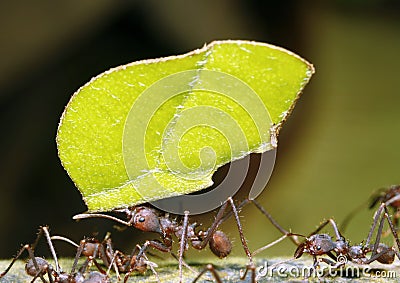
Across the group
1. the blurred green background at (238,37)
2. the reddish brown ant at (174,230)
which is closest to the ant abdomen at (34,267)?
the reddish brown ant at (174,230)

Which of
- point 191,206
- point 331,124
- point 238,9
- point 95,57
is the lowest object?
point 191,206

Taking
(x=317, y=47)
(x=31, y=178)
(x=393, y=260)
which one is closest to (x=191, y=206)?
(x=393, y=260)

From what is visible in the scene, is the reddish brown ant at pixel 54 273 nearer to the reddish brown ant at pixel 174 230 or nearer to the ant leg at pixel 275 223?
the reddish brown ant at pixel 174 230

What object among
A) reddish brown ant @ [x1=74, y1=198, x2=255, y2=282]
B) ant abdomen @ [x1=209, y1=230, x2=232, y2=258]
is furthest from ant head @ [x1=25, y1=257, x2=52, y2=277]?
ant abdomen @ [x1=209, y1=230, x2=232, y2=258]

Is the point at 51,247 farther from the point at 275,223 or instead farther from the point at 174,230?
the point at 275,223

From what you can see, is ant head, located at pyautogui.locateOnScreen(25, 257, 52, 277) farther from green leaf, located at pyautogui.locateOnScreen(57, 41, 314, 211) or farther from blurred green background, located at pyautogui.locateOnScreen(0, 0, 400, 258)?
blurred green background, located at pyautogui.locateOnScreen(0, 0, 400, 258)

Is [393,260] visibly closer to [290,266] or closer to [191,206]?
[290,266]

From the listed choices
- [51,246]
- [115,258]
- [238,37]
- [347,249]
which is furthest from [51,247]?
[238,37]
